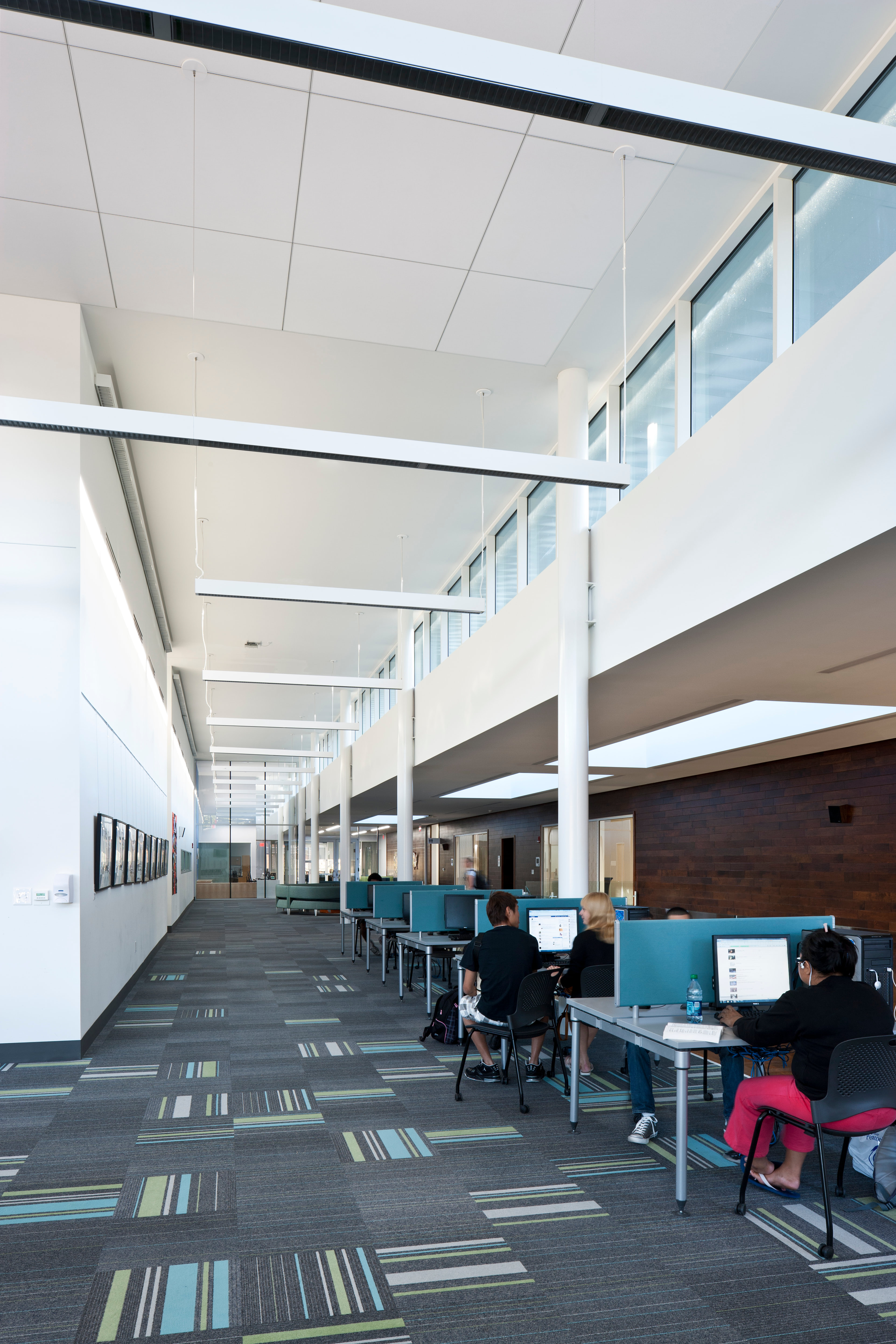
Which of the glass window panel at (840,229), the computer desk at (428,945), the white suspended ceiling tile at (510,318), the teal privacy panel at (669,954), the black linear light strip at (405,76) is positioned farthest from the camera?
the computer desk at (428,945)

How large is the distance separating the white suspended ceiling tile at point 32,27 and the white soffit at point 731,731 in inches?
231

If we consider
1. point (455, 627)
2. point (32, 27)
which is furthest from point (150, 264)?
point (455, 627)

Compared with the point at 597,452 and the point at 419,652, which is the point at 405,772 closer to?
the point at 419,652

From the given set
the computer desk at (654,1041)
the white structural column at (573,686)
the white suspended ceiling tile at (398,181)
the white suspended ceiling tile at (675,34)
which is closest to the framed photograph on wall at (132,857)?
the white structural column at (573,686)

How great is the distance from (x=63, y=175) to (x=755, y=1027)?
16.8ft

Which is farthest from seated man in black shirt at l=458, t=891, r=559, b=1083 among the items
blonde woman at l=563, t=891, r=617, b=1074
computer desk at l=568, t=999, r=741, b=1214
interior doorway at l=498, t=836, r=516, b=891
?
interior doorway at l=498, t=836, r=516, b=891

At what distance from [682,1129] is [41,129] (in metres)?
5.22

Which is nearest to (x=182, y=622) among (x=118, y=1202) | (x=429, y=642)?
(x=429, y=642)

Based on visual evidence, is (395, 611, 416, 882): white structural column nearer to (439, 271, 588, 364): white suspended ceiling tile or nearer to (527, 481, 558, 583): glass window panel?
(527, 481, 558, 583): glass window panel

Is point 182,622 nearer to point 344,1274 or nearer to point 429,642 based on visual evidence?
point 429,642

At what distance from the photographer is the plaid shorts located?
5.08 metres

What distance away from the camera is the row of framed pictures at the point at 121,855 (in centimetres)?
688

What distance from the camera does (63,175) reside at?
4816 millimetres

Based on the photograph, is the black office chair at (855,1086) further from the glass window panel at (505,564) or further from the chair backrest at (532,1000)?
the glass window panel at (505,564)
